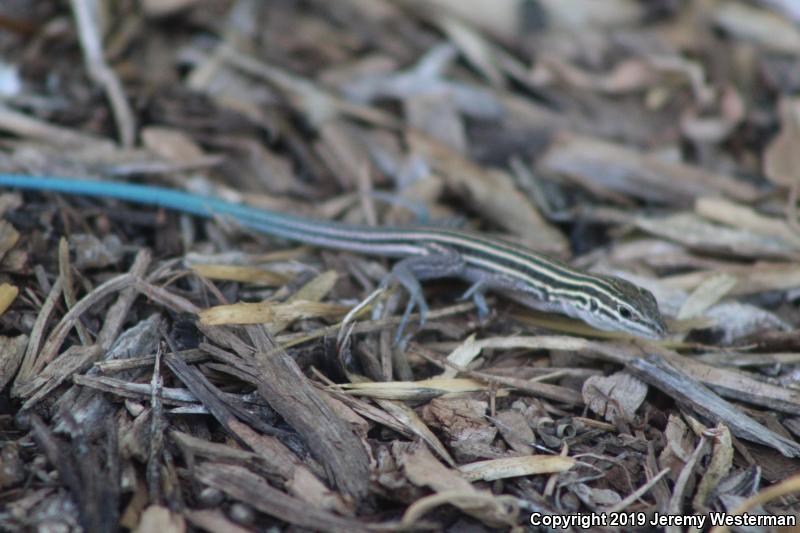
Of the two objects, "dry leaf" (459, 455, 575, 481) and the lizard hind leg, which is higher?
the lizard hind leg

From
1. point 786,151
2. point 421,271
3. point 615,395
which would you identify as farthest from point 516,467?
point 786,151

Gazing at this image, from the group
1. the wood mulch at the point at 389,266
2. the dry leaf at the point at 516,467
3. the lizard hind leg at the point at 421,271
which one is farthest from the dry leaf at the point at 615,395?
the lizard hind leg at the point at 421,271

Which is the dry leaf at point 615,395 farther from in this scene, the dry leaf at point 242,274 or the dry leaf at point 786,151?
the dry leaf at point 786,151

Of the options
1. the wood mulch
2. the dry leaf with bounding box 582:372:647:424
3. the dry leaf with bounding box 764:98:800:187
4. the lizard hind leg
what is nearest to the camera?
the wood mulch

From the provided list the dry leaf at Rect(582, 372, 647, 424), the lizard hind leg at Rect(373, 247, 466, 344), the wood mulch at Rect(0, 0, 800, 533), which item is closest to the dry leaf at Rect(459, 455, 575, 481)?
the wood mulch at Rect(0, 0, 800, 533)

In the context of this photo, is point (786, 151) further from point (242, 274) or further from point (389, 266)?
point (242, 274)

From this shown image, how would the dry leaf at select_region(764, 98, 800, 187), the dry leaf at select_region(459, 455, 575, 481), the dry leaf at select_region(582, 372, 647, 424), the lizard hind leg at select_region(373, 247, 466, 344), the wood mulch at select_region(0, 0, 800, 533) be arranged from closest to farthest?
the wood mulch at select_region(0, 0, 800, 533) < the dry leaf at select_region(459, 455, 575, 481) < the dry leaf at select_region(582, 372, 647, 424) < the lizard hind leg at select_region(373, 247, 466, 344) < the dry leaf at select_region(764, 98, 800, 187)

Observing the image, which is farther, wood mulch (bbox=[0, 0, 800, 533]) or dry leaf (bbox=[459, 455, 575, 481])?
dry leaf (bbox=[459, 455, 575, 481])

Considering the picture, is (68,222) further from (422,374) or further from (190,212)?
(422,374)

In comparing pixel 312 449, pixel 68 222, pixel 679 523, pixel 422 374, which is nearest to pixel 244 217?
pixel 68 222

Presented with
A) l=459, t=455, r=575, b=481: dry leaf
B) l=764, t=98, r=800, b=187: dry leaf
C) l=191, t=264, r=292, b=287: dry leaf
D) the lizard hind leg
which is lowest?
l=459, t=455, r=575, b=481: dry leaf

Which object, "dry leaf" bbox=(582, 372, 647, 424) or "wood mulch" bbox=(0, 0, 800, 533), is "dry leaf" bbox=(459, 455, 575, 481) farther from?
"dry leaf" bbox=(582, 372, 647, 424)
